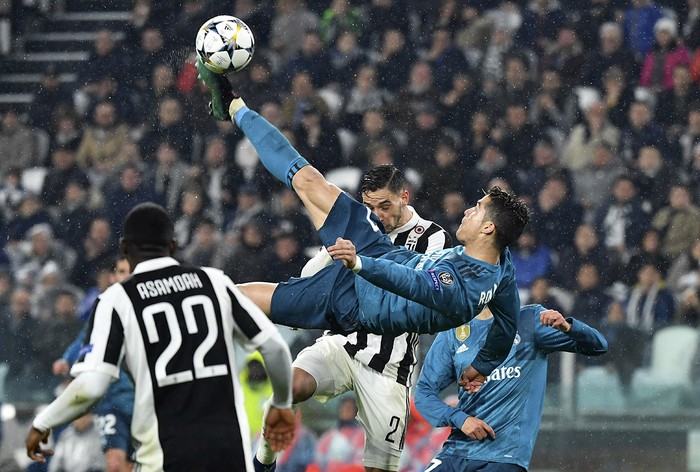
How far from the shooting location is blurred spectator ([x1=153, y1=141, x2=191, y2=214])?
43.0ft

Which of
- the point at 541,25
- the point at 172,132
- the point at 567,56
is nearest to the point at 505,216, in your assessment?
the point at 567,56

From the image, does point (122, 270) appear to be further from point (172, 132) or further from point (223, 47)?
point (172, 132)

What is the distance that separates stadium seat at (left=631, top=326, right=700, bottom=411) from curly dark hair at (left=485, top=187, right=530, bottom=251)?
13.8ft

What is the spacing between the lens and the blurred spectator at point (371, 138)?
40.8ft

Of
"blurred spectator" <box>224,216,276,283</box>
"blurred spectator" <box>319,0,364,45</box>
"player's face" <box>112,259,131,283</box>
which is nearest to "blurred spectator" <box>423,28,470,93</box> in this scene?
"blurred spectator" <box>319,0,364,45</box>

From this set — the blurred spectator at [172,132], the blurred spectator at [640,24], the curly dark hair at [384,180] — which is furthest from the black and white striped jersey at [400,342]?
the blurred spectator at [172,132]

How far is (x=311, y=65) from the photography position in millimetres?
13484

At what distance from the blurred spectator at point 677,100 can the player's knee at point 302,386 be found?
6140 millimetres

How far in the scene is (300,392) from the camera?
704 centimetres

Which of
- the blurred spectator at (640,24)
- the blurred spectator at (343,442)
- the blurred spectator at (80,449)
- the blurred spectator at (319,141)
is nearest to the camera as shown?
the blurred spectator at (343,442)

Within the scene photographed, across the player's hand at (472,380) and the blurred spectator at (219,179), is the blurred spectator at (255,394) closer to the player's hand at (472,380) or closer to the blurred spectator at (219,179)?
the blurred spectator at (219,179)

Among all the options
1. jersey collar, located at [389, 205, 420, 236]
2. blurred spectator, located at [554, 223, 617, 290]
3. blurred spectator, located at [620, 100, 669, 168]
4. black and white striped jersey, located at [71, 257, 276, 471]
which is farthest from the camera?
blurred spectator, located at [620, 100, 669, 168]

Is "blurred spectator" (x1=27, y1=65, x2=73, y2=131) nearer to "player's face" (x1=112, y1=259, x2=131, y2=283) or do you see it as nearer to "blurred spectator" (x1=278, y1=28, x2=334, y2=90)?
"blurred spectator" (x1=278, y1=28, x2=334, y2=90)

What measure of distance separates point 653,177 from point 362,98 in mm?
3120
